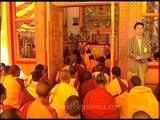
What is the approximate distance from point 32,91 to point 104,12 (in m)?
6.74

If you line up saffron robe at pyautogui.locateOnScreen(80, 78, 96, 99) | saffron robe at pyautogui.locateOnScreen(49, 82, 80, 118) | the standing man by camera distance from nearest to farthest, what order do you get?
saffron robe at pyautogui.locateOnScreen(49, 82, 80, 118) < saffron robe at pyautogui.locateOnScreen(80, 78, 96, 99) < the standing man

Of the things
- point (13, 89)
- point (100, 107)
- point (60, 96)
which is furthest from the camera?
point (13, 89)

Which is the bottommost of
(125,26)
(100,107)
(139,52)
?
(100,107)

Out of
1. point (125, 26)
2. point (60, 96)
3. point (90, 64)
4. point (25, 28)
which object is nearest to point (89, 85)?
point (60, 96)

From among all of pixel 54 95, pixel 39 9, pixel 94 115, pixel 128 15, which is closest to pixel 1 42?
pixel 39 9

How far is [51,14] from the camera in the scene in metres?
5.57

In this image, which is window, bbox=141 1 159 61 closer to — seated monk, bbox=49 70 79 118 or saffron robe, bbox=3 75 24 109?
seated monk, bbox=49 70 79 118

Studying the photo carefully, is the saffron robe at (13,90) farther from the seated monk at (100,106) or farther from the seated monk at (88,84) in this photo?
the seated monk at (100,106)

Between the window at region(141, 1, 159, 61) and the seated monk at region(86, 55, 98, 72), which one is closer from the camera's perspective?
the window at region(141, 1, 159, 61)

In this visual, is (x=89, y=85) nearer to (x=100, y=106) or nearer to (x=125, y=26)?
(x=100, y=106)

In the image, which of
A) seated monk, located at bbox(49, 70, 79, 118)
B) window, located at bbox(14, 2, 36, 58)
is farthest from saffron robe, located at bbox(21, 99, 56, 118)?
window, located at bbox(14, 2, 36, 58)

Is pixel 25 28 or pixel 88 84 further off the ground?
pixel 25 28

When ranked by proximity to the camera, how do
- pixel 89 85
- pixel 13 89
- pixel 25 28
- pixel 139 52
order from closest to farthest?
pixel 13 89 → pixel 89 85 → pixel 139 52 → pixel 25 28

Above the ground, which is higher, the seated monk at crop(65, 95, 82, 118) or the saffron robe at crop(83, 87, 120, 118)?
the seated monk at crop(65, 95, 82, 118)
